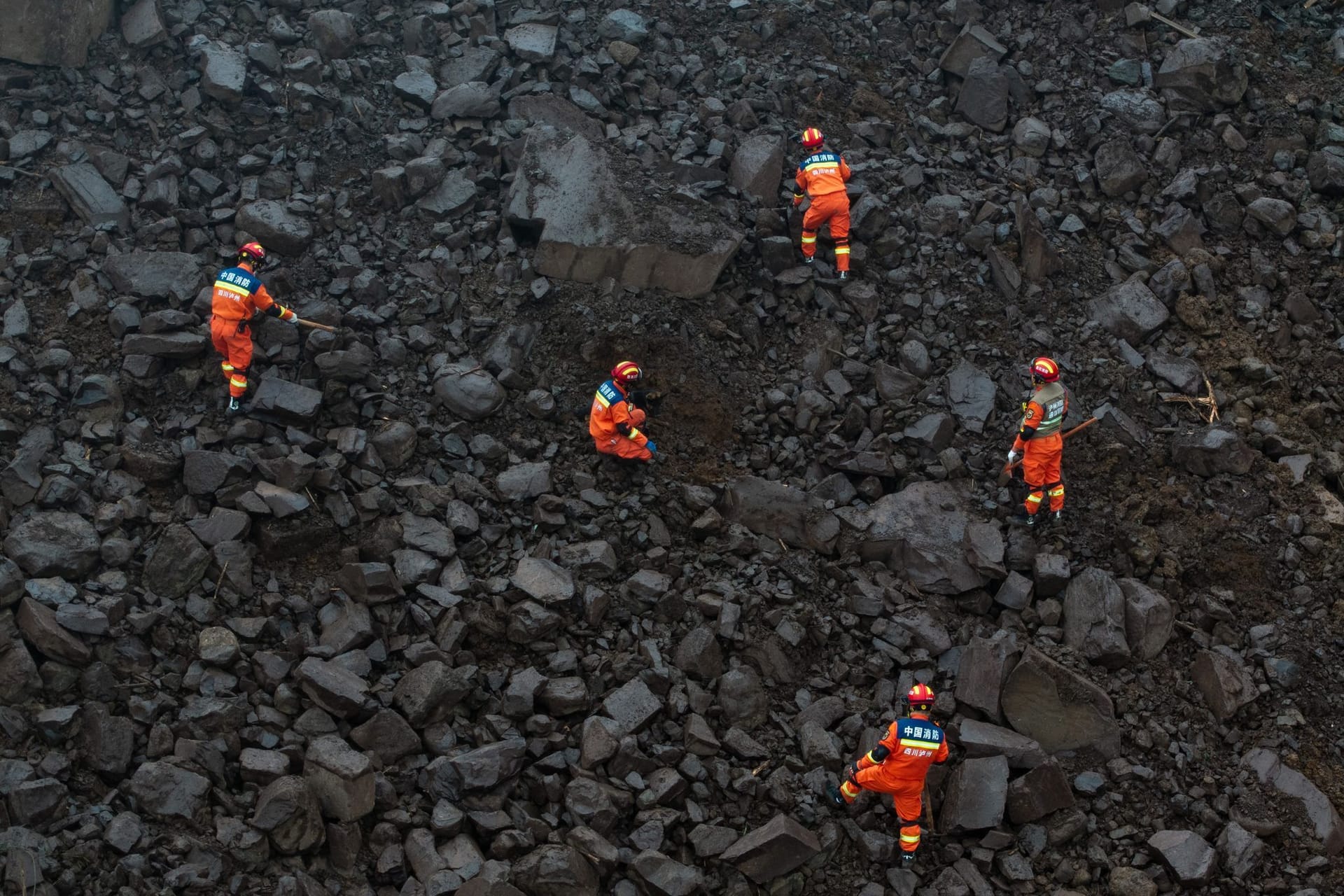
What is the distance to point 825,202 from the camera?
11.8 m

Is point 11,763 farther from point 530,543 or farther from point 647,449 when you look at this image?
point 647,449

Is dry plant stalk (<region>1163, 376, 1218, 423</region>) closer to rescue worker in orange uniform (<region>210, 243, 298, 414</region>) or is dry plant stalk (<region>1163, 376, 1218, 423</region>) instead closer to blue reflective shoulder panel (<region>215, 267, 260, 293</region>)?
rescue worker in orange uniform (<region>210, 243, 298, 414</region>)

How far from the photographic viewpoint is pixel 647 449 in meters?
10.6

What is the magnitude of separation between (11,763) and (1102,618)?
893cm

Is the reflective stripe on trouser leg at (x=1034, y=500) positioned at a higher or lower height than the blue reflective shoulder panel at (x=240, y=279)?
lower

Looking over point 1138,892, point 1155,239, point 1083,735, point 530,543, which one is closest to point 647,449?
point 530,543

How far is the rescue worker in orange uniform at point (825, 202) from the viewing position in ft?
38.8

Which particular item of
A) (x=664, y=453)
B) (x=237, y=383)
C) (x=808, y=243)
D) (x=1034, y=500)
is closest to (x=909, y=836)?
(x=1034, y=500)

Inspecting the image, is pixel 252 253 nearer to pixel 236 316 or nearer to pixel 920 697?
→ pixel 236 316

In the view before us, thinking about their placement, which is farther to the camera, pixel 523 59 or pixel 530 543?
pixel 523 59

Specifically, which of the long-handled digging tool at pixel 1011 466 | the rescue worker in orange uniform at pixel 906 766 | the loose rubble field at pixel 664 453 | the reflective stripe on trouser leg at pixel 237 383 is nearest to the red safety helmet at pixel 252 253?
the loose rubble field at pixel 664 453

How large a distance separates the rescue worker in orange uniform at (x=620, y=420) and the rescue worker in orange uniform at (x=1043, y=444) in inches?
144

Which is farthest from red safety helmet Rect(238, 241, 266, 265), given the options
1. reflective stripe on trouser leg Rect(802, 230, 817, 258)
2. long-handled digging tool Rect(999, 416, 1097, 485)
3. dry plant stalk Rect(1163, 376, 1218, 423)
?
dry plant stalk Rect(1163, 376, 1218, 423)

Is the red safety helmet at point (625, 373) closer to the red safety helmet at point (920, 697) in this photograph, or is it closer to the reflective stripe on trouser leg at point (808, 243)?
the reflective stripe on trouser leg at point (808, 243)
